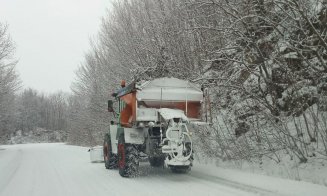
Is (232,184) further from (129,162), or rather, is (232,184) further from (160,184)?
(129,162)

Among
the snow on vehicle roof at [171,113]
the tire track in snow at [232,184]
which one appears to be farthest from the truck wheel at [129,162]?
the tire track in snow at [232,184]

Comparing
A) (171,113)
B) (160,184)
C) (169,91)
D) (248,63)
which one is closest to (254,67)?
(248,63)

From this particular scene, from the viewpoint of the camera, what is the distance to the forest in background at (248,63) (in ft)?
32.2

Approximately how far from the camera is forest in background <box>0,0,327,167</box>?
32.2 feet

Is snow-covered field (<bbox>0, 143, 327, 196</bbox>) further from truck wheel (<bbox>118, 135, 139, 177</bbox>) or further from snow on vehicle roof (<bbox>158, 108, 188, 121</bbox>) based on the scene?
snow on vehicle roof (<bbox>158, 108, 188, 121</bbox>)

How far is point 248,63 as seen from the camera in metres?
11.7

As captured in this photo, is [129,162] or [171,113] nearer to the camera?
[171,113]

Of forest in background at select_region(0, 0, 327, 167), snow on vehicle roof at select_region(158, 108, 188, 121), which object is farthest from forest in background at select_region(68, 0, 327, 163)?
snow on vehicle roof at select_region(158, 108, 188, 121)

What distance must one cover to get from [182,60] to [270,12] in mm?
7294

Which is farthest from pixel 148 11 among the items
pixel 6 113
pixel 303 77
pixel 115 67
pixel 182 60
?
pixel 6 113

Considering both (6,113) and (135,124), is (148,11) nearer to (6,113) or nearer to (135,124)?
(135,124)

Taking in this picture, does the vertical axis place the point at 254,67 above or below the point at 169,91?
above

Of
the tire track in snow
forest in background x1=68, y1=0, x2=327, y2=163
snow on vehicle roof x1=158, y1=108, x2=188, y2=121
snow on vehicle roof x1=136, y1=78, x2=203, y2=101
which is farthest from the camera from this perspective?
snow on vehicle roof x1=136, y1=78, x2=203, y2=101

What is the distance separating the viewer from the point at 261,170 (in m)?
10.6
